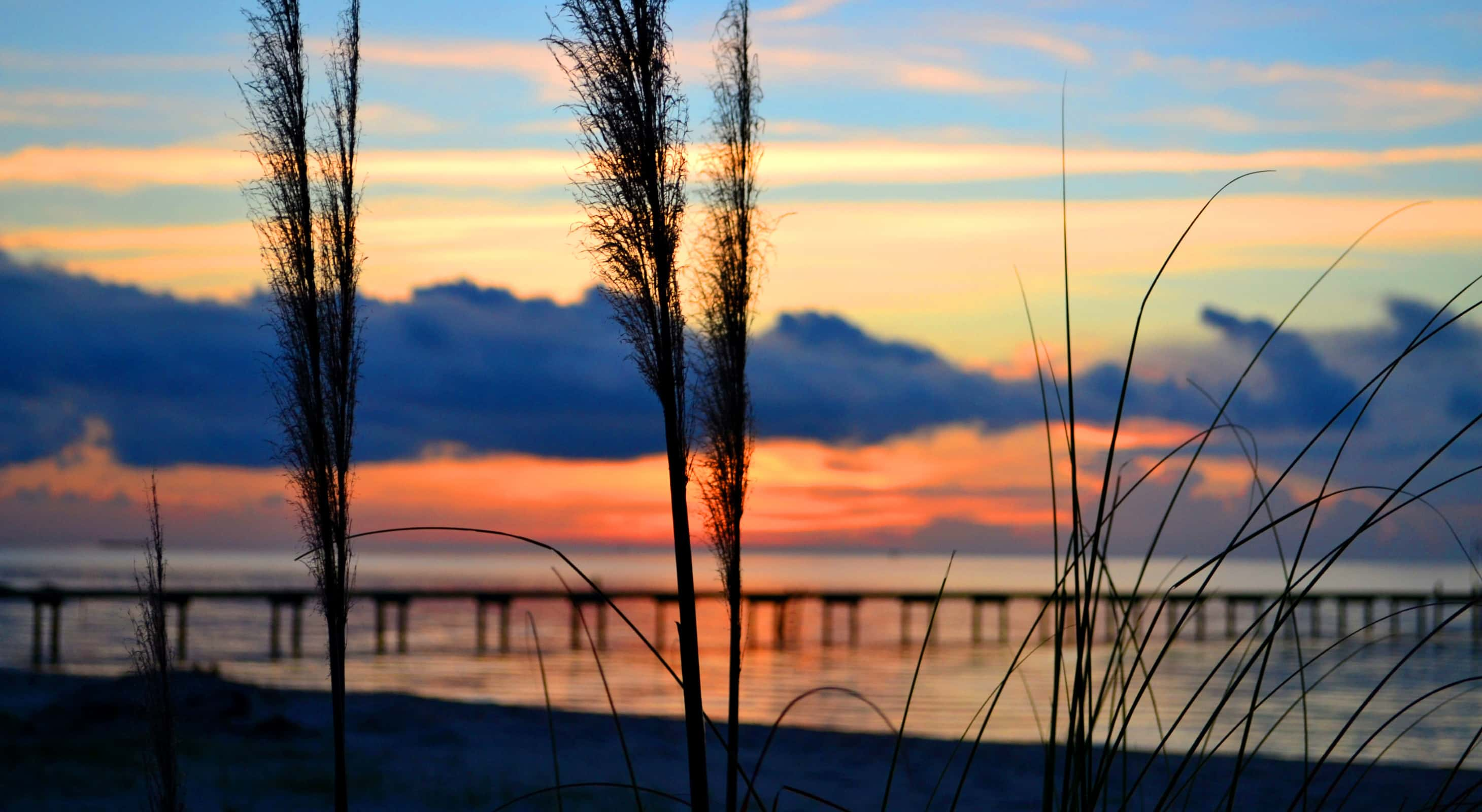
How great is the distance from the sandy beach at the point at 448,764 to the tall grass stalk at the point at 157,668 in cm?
639

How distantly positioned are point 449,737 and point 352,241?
11049 mm

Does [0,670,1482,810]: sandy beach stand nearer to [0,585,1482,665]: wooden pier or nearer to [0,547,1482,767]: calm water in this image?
[0,547,1482,767]: calm water

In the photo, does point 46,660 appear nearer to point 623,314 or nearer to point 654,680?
point 654,680

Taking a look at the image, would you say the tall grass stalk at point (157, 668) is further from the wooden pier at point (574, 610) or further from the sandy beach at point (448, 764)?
the wooden pier at point (574, 610)

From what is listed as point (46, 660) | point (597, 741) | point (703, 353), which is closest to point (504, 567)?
point (46, 660)

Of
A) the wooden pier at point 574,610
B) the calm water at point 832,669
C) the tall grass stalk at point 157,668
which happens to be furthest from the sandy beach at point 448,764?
the wooden pier at point 574,610

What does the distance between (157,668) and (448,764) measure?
31.5ft

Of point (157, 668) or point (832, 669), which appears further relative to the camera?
point (832, 669)

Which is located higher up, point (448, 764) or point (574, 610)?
→ point (448, 764)

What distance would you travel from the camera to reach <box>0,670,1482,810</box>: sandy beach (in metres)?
10.6

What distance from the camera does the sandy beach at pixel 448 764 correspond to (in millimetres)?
10641

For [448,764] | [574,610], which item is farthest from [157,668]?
[574,610]

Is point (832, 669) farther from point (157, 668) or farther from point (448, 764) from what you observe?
point (157, 668)

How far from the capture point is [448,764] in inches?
497
